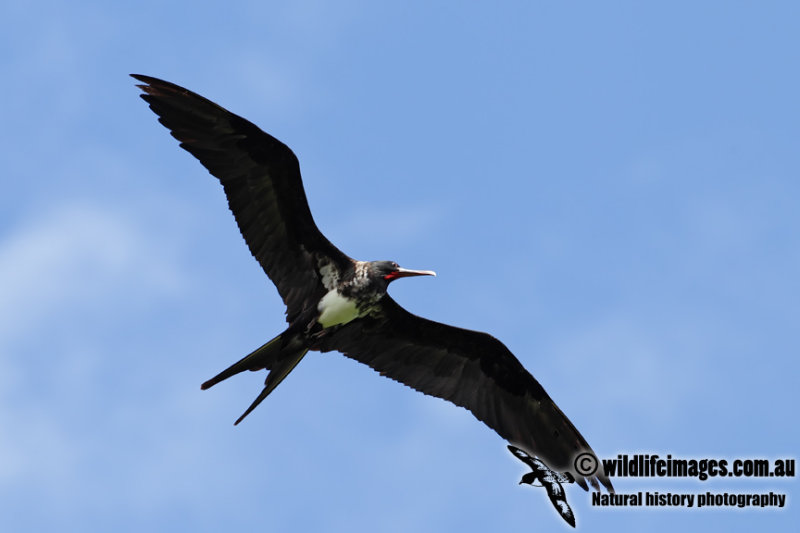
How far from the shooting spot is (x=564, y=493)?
50.6ft

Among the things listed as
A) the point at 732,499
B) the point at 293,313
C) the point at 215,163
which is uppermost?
the point at 215,163

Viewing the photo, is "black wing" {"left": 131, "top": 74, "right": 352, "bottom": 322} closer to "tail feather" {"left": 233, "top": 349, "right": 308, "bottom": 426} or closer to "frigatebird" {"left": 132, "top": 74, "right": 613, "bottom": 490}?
"frigatebird" {"left": 132, "top": 74, "right": 613, "bottom": 490}

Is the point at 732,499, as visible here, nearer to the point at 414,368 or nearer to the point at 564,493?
the point at 564,493

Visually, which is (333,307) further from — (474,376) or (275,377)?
(474,376)

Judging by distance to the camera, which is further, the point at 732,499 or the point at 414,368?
the point at 414,368

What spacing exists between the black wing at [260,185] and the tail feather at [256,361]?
21.7 inches

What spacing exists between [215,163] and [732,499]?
23.9 ft

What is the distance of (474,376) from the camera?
16.1 meters

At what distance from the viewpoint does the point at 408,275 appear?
15.2 meters

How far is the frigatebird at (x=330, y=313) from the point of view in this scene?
1445 centimetres

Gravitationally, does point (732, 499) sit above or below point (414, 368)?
below

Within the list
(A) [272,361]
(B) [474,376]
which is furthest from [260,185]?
(B) [474,376]

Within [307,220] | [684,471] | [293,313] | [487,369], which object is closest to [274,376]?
[293,313]

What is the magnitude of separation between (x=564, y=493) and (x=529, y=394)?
55.3 inches
